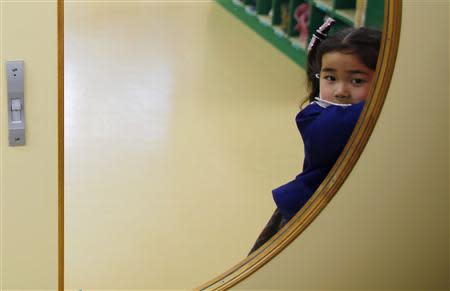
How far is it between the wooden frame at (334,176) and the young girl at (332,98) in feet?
0.15

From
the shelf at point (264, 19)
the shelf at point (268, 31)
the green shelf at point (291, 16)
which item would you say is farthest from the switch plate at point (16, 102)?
the shelf at point (264, 19)

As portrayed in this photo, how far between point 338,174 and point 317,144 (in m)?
0.09

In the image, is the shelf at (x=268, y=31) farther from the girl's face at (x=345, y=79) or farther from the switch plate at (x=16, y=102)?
the switch plate at (x=16, y=102)

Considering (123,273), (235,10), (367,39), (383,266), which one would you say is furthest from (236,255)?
(235,10)

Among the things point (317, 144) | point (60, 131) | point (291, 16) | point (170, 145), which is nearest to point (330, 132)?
point (317, 144)

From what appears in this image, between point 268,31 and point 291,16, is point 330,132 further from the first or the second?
point 268,31

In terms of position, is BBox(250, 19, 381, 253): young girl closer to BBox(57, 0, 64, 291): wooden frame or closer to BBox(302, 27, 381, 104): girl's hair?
BBox(302, 27, 381, 104): girl's hair

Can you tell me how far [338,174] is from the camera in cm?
180

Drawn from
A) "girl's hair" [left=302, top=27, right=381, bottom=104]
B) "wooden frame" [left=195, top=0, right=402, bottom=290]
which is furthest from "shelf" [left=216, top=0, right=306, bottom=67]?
A: "wooden frame" [left=195, top=0, right=402, bottom=290]

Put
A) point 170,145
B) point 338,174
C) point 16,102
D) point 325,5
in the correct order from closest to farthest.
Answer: point 16,102
point 338,174
point 170,145
point 325,5

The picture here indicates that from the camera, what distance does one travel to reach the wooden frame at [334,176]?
1.68 metres

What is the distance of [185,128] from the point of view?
3.21 meters

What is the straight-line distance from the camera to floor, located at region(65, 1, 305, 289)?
2.33 m

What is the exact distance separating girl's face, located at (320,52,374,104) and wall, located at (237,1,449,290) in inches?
3.5
